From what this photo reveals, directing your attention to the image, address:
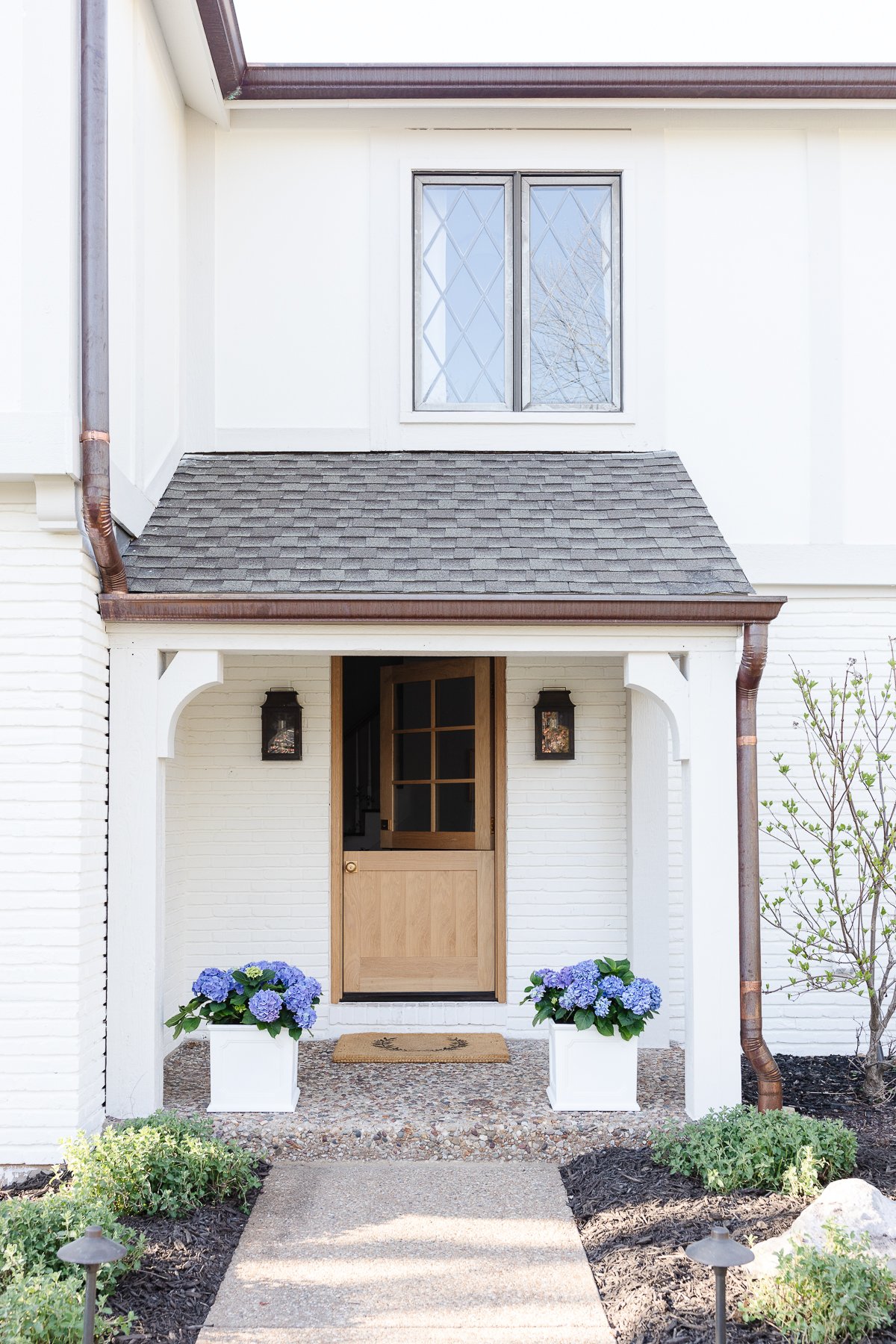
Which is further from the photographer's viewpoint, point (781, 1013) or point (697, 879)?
point (781, 1013)

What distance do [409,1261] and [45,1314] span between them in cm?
134

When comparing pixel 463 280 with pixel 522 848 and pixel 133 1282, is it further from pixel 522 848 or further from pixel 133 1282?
pixel 133 1282

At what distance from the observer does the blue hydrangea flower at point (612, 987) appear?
17.1 ft

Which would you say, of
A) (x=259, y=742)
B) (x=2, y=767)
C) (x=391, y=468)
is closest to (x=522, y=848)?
(x=259, y=742)

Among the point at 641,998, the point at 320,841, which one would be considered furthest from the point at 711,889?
the point at 320,841

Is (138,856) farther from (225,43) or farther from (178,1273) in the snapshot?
(225,43)

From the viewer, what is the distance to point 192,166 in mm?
6750

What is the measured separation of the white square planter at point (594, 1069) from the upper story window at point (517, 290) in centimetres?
364

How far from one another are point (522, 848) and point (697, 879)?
5.60 feet

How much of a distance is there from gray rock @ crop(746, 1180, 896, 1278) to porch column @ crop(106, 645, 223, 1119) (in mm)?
2661

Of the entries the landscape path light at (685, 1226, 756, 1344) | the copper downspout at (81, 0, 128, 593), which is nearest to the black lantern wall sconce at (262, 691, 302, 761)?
the copper downspout at (81, 0, 128, 593)

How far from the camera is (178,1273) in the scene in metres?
3.72

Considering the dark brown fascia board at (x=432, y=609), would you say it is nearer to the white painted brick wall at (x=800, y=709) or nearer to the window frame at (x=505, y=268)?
the white painted brick wall at (x=800, y=709)

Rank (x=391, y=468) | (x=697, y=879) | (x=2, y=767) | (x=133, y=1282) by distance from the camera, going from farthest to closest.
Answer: (x=391, y=468) < (x=697, y=879) < (x=2, y=767) < (x=133, y=1282)
